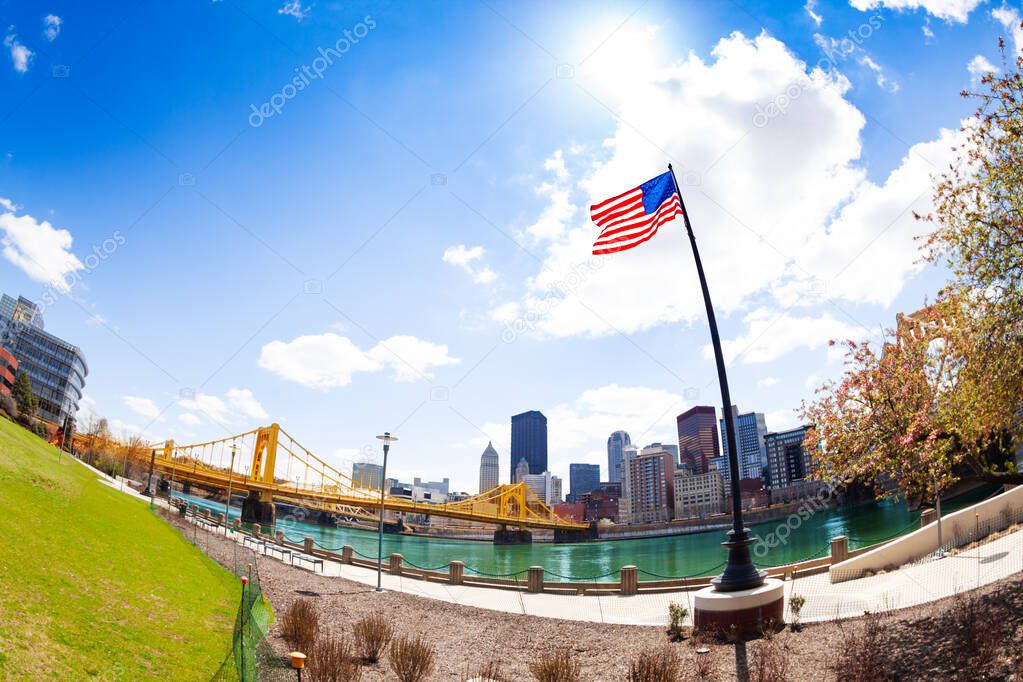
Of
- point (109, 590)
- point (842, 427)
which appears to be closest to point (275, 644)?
point (109, 590)

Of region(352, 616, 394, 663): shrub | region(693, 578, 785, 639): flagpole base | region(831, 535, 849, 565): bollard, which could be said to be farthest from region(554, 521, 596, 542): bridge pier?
region(693, 578, 785, 639): flagpole base

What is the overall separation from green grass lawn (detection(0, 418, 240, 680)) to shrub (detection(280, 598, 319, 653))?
1.11m

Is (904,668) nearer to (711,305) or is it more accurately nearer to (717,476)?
(711,305)

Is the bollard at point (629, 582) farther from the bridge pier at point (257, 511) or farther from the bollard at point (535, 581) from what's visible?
the bridge pier at point (257, 511)

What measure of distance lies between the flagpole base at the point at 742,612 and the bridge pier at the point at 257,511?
2675 inches

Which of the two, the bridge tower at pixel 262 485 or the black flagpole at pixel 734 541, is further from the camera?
the bridge tower at pixel 262 485

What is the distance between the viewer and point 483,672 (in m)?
9.13

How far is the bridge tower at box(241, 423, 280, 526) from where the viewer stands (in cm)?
6938

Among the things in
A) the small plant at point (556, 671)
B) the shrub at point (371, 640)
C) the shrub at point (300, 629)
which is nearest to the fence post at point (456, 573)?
the shrub at point (300, 629)

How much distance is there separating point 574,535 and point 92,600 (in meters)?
105

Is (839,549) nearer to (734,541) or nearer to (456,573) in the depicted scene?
(734,541)

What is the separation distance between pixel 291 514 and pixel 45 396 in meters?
48.7

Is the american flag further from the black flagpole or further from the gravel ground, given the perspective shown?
the gravel ground

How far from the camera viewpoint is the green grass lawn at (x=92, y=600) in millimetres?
6957
